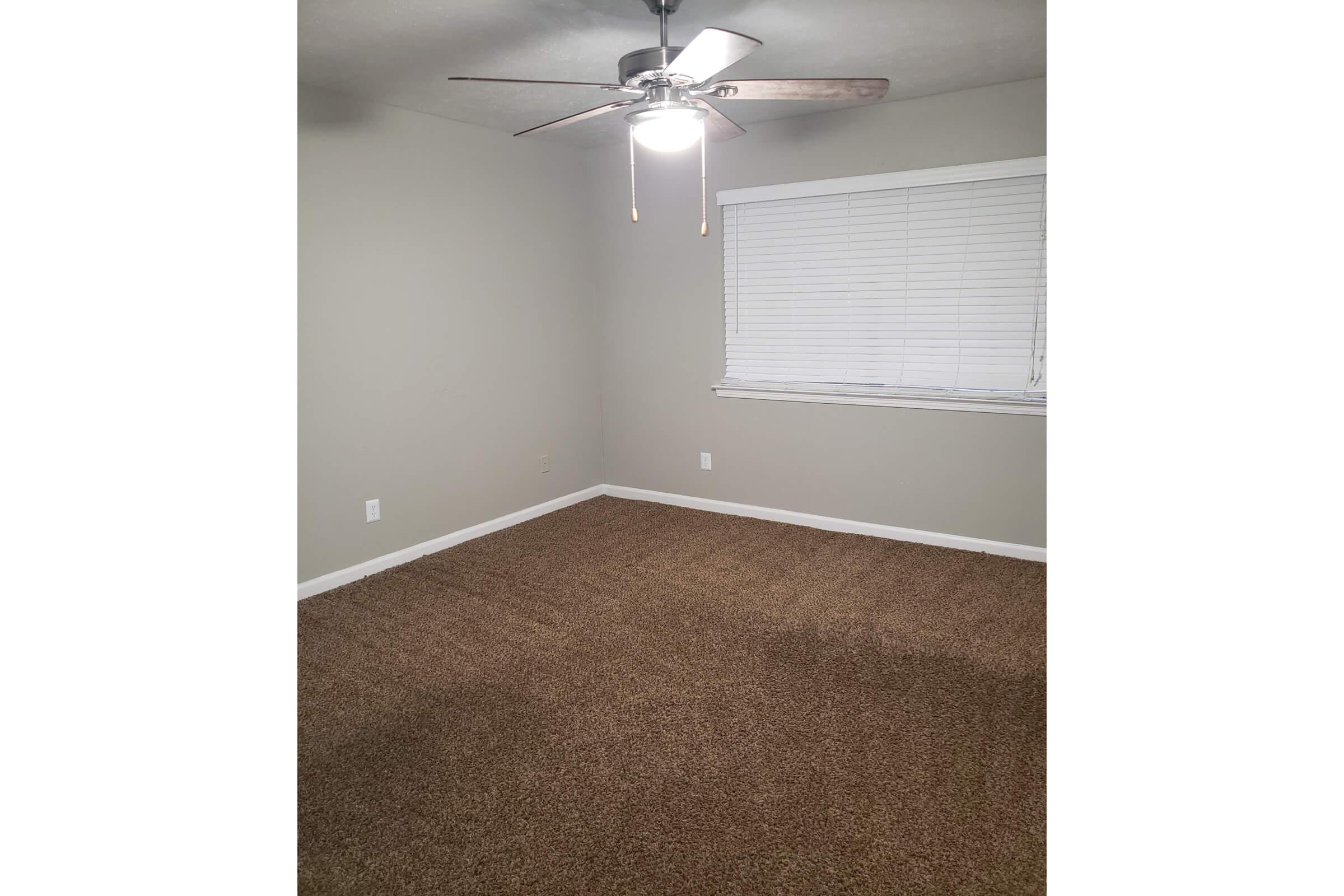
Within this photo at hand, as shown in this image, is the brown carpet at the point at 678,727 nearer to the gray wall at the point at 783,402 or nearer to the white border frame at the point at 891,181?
the gray wall at the point at 783,402

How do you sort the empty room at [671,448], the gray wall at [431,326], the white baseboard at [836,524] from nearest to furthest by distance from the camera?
1. the empty room at [671,448]
2. the gray wall at [431,326]
3. the white baseboard at [836,524]

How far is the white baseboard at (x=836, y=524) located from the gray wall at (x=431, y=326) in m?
0.53

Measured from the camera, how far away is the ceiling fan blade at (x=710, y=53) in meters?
1.97

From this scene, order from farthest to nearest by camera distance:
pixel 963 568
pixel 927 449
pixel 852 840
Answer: pixel 927 449
pixel 963 568
pixel 852 840

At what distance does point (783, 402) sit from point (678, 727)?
243 cm

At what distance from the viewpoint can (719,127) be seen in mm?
2846

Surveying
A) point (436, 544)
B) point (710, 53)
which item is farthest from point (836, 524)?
point (710, 53)

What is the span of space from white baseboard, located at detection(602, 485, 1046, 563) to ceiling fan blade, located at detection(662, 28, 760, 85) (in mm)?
2639

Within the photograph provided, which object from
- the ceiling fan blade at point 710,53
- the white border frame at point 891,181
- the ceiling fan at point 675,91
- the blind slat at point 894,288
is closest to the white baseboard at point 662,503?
the blind slat at point 894,288

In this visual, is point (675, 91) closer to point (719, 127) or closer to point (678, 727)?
point (719, 127)
